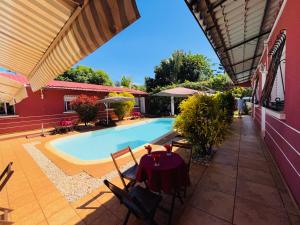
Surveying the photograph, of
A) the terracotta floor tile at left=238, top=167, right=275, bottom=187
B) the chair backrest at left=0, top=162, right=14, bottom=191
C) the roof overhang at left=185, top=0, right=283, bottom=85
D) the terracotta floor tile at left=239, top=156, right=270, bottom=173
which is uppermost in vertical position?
the roof overhang at left=185, top=0, right=283, bottom=85

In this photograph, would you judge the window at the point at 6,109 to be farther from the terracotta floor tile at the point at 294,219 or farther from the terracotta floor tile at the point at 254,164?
the terracotta floor tile at the point at 294,219

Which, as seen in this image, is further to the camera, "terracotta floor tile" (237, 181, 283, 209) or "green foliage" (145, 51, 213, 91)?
"green foliage" (145, 51, 213, 91)

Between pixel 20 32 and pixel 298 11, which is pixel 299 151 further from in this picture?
pixel 20 32

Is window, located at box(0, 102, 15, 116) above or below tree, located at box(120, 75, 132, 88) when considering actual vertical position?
below

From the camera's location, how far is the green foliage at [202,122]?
5.45 m

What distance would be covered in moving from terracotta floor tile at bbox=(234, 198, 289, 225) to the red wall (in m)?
15.8

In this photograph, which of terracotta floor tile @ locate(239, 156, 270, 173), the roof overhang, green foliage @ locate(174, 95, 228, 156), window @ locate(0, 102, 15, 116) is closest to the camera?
the roof overhang

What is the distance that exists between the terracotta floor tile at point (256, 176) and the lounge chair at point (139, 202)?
9.88 feet

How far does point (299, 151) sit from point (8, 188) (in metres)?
7.52

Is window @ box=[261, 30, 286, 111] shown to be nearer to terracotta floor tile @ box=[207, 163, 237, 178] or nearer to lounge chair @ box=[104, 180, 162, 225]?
terracotta floor tile @ box=[207, 163, 237, 178]

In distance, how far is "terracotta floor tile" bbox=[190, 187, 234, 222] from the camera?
322 centimetres

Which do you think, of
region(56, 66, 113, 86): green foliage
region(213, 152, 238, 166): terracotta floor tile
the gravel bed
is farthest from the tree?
region(213, 152, 238, 166): terracotta floor tile

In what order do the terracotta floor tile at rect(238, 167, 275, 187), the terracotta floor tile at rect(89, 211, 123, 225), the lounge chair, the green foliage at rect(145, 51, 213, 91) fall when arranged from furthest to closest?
1. the green foliage at rect(145, 51, 213, 91)
2. the terracotta floor tile at rect(238, 167, 275, 187)
3. the terracotta floor tile at rect(89, 211, 123, 225)
4. the lounge chair

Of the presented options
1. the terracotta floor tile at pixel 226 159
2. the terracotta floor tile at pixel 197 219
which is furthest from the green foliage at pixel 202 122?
the terracotta floor tile at pixel 197 219
